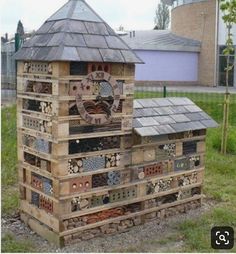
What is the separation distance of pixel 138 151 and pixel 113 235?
39.8 inches

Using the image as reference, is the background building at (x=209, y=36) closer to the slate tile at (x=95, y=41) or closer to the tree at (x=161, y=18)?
the tree at (x=161, y=18)

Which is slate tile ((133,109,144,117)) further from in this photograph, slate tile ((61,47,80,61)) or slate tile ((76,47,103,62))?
slate tile ((61,47,80,61))

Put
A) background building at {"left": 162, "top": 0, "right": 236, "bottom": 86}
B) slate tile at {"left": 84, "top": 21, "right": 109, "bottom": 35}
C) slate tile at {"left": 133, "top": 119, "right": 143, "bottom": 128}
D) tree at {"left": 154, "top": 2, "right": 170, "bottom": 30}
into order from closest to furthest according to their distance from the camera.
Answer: slate tile at {"left": 84, "top": 21, "right": 109, "bottom": 35} → slate tile at {"left": 133, "top": 119, "right": 143, "bottom": 128} → background building at {"left": 162, "top": 0, "right": 236, "bottom": 86} → tree at {"left": 154, "top": 2, "right": 170, "bottom": 30}

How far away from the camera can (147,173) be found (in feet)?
18.3

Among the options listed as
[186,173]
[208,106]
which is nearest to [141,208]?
[186,173]

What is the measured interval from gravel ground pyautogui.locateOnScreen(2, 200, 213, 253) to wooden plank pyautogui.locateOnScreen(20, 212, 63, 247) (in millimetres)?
49

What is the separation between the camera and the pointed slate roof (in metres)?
4.70

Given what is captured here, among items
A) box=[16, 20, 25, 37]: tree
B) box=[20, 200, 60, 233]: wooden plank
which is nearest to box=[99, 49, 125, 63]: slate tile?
box=[20, 200, 60, 233]: wooden plank

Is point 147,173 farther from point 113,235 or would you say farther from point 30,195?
point 30,195

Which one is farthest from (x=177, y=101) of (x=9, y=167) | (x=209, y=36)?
(x=209, y=36)

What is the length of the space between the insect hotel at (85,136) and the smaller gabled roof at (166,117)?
0.06ft

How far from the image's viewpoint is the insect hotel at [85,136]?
479 centimetres

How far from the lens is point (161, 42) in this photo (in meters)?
27.8

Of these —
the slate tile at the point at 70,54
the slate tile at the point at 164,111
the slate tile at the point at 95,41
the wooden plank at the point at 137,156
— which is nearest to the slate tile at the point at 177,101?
the slate tile at the point at 164,111
